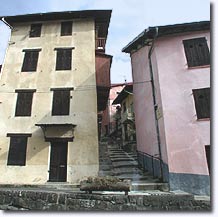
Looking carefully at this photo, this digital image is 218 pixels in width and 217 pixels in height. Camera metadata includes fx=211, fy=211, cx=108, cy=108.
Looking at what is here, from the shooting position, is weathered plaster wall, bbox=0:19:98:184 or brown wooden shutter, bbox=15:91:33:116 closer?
weathered plaster wall, bbox=0:19:98:184

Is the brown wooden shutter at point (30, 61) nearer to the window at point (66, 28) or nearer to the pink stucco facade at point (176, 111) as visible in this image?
the window at point (66, 28)

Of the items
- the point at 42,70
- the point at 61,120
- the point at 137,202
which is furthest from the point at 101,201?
the point at 42,70

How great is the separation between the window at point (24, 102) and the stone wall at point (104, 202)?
6567 mm

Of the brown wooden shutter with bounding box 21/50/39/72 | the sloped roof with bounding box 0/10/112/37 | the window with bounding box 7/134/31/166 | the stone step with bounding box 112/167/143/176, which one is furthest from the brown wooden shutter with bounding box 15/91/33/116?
the stone step with bounding box 112/167/143/176

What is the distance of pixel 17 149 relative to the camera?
12.3 meters

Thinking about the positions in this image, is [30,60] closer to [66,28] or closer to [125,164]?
[66,28]

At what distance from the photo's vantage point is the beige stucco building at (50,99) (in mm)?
11945

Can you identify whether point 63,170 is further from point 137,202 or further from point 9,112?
point 137,202

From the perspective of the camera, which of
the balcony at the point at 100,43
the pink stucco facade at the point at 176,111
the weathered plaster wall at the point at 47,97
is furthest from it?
the balcony at the point at 100,43

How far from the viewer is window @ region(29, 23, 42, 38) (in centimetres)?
1545

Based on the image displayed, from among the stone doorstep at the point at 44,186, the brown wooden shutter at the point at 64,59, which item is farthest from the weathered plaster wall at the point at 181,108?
the brown wooden shutter at the point at 64,59

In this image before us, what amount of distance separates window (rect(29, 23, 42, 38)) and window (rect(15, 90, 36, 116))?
4708 mm

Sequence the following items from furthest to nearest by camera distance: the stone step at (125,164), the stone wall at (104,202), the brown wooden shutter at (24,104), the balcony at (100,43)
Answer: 1. the balcony at (100,43)
2. the brown wooden shutter at (24,104)
3. the stone step at (125,164)
4. the stone wall at (104,202)

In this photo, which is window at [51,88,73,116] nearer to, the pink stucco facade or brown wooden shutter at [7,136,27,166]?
brown wooden shutter at [7,136,27,166]
